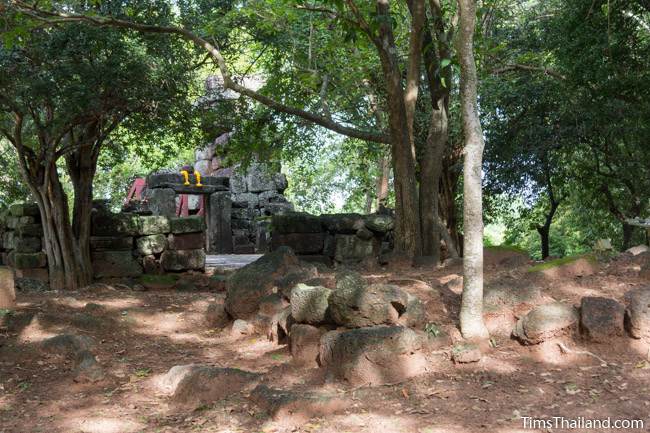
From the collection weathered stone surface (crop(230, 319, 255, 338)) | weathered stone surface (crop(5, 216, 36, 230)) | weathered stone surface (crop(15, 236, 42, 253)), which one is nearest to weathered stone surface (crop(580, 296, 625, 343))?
weathered stone surface (crop(230, 319, 255, 338))

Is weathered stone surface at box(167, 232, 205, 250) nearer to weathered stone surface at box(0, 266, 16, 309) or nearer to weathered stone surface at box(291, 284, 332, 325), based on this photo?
weathered stone surface at box(0, 266, 16, 309)

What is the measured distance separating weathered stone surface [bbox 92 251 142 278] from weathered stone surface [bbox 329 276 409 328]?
797 cm

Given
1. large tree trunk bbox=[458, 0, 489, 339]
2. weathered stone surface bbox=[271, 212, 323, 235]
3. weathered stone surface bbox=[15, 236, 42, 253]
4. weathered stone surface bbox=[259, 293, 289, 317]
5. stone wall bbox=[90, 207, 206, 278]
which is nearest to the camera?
large tree trunk bbox=[458, 0, 489, 339]

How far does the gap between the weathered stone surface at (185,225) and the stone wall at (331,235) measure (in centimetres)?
170

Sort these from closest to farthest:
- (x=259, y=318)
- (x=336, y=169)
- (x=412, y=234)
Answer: (x=259, y=318) < (x=412, y=234) < (x=336, y=169)

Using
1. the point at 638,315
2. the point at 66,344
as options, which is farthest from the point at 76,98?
the point at 638,315

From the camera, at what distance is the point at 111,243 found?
12609 millimetres

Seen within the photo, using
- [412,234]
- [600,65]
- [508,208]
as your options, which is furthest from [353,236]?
[508,208]

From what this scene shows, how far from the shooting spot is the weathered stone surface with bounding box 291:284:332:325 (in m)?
5.97

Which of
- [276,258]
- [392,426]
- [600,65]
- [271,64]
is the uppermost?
[271,64]

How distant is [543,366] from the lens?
5.05m

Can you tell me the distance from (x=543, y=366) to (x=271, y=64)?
10.5m

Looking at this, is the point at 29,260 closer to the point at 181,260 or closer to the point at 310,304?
the point at 181,260

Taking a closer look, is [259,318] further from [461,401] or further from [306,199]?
[306,199]
